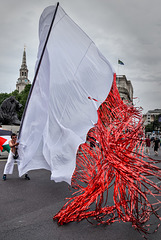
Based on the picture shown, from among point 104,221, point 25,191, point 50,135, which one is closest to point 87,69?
point 50,135

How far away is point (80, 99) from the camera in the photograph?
464 centimetres

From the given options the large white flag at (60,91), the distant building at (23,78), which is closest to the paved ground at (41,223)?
the large white flag at (60,91)

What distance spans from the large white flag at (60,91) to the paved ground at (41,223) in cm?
80

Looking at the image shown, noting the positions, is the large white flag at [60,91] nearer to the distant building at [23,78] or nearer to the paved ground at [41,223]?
the paved ground at [41,223]

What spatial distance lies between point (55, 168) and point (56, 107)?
48.4 inches

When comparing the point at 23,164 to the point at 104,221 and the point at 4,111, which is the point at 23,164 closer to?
the point at 104,221

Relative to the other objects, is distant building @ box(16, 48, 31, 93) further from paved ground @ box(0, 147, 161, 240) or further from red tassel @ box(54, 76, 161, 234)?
red tassel @ box(54, 76, 161, 234)

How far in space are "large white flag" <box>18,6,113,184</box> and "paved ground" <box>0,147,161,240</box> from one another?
80 cm

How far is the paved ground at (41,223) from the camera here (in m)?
3.50

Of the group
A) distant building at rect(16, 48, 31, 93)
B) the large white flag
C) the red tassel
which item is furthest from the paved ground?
distant building at rect(16, 48, 31, 93)

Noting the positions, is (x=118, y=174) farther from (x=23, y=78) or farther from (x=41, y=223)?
(x=23, y=78)

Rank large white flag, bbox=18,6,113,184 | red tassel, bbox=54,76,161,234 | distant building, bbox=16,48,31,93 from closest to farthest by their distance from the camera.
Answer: red tassel, bbox=54,76,161,234 < large white flag, bbox=18,6,113,184 < distant building, bbox=16,48,31,93

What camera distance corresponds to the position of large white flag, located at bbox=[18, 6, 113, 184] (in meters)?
4.45

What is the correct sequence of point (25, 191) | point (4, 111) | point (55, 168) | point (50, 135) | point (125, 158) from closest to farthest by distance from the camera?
1. point (125, 158)
2. point (55, 168)
3. point (50, 135)
4. point (25, 191)
5. point (4, 111)
